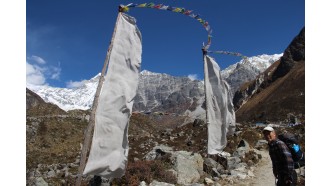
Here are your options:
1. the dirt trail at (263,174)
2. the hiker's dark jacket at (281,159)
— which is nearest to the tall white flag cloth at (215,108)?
the dirt trail at (263,174)

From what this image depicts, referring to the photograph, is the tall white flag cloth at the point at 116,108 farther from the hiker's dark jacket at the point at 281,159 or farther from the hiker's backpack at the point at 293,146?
the hiker's backpack at the point at 293,146

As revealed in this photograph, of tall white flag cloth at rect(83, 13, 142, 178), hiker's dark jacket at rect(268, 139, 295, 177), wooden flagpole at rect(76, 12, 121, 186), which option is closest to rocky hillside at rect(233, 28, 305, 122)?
hiker's dark jacket at rect(268, 139, 295, 177)

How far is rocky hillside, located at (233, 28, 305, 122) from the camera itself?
80006 millimetres

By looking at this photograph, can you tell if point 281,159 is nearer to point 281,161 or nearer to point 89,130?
point 281,161

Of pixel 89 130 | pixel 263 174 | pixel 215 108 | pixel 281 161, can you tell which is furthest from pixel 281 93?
pixel 89 130

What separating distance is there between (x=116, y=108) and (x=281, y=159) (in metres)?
3.44

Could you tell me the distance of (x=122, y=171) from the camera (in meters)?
7.07

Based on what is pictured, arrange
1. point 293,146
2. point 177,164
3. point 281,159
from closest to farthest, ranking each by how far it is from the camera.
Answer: point 281,159, point 293,146, point 177,164

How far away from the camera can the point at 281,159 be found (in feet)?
24.1

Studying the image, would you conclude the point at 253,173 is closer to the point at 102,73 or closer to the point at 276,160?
the point at 276,160

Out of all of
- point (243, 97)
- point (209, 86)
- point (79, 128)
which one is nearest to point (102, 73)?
point (209, 86)

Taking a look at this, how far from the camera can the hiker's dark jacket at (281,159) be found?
23.8 feet

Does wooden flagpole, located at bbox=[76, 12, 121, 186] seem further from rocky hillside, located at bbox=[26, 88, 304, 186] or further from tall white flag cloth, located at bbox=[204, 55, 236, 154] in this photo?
tall white flag cloth, located at bbox=[204, 55, 236, 154]

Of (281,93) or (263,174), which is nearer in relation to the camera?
(263,174)
